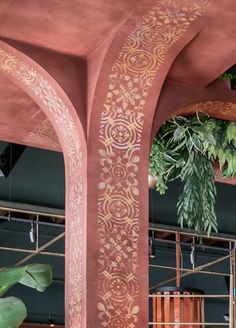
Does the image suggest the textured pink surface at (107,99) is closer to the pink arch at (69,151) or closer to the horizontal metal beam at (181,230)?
the pink arch at (69,151)

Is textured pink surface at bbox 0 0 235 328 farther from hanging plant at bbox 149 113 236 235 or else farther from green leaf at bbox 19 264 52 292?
hanging plant at bbox 149 113 236 235

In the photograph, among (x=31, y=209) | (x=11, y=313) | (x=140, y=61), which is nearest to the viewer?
(x=11, y=313)

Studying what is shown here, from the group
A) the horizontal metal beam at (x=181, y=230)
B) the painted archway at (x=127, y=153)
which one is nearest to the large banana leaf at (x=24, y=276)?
the painted archway at (x=127, y=153)

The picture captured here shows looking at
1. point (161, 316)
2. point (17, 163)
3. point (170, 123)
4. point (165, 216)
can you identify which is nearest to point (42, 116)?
point (170, 123)

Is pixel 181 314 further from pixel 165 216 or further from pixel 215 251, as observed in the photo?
pixel 215 251

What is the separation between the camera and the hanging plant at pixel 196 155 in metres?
6.12

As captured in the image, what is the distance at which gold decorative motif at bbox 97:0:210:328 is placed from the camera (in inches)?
187

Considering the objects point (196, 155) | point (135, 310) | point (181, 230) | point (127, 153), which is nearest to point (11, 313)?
point (135, 310)

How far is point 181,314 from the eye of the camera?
672 centimetres

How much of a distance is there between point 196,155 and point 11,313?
88.5 inches

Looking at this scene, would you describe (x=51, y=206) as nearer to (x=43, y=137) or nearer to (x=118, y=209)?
(x=43, y=137)

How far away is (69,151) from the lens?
17.0ft

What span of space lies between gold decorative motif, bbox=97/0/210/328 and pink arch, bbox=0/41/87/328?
12cm

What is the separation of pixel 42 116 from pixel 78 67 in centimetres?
124
